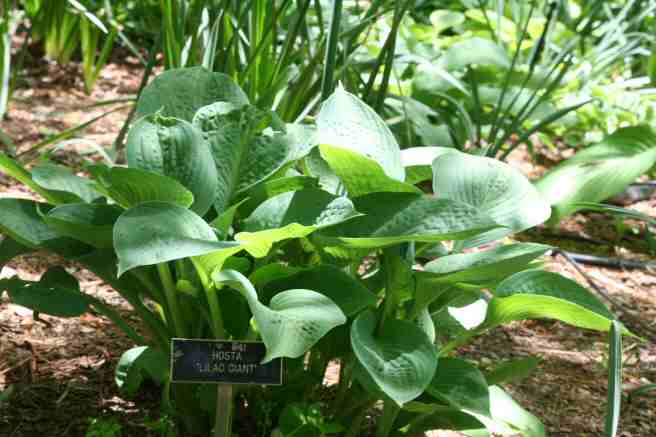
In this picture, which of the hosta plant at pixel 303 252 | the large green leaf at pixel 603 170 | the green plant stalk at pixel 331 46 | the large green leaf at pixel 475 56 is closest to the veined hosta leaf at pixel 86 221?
the hosta plant at pixel 303 252

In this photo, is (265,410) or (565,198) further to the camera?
(565,198)

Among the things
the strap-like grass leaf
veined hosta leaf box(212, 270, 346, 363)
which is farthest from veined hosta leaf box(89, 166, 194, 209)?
the strap-like grass leaf

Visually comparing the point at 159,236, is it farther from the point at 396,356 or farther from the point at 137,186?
the point at 396,356

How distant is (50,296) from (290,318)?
14.5 inches

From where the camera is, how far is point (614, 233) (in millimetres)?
2338

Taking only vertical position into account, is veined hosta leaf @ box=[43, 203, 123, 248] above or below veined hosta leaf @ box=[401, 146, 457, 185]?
below

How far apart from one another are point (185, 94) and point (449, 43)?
78.4 inches

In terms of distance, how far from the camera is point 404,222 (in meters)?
0.93

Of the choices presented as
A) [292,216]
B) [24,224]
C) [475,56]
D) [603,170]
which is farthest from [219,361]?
[475,56]

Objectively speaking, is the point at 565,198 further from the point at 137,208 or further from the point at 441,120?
the point at 137,208

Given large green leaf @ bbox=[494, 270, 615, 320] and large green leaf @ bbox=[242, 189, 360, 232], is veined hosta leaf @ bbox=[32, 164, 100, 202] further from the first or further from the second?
large green leaf @ bbox=[494, 270, 615, 320]

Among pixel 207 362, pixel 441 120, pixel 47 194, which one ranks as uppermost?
pixel 47 194

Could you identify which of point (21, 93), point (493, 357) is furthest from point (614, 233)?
point (21, 93)

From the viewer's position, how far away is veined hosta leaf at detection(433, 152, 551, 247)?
3.24 feet
